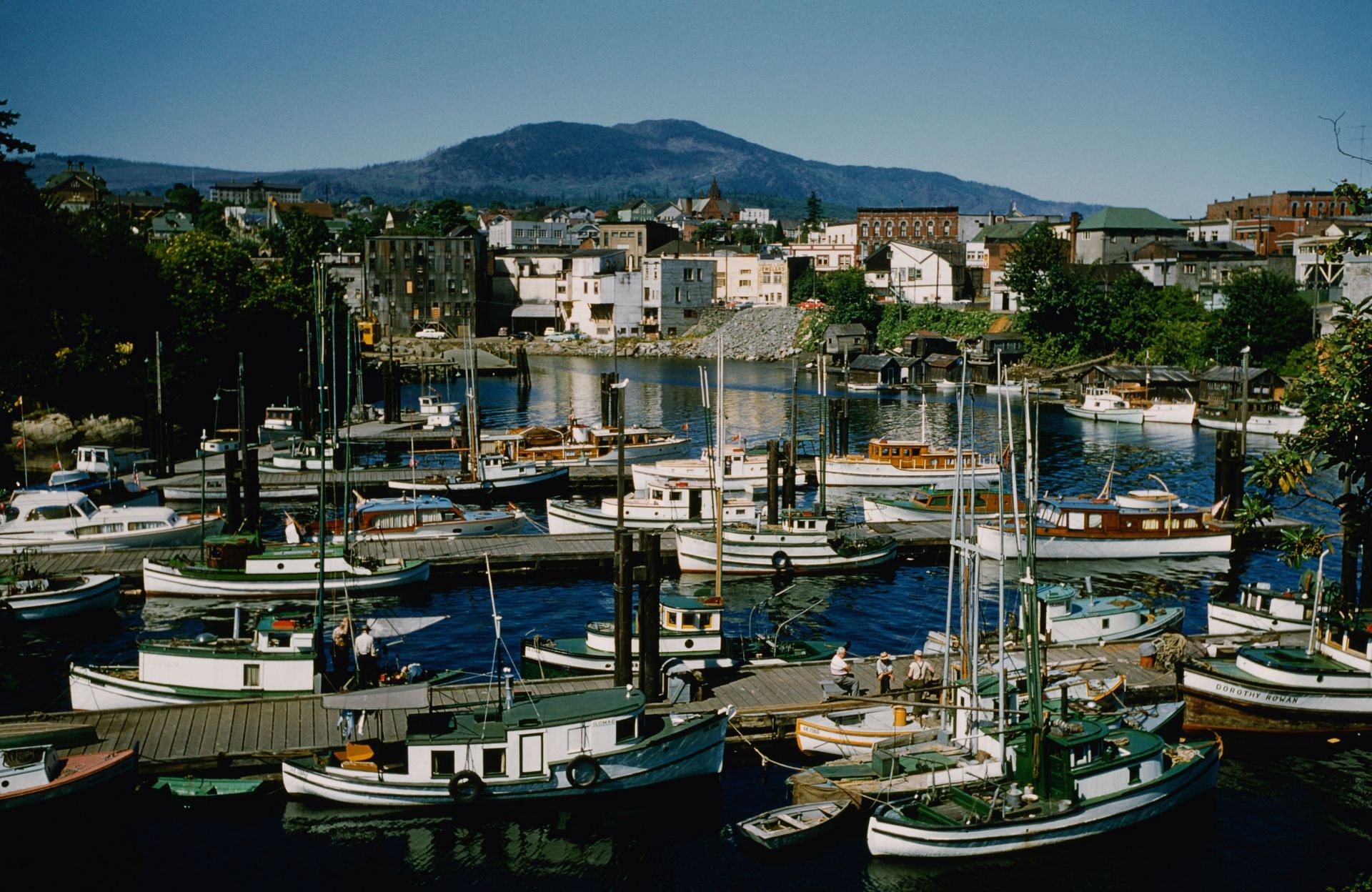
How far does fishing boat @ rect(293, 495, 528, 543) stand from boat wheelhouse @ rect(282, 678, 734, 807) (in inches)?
840

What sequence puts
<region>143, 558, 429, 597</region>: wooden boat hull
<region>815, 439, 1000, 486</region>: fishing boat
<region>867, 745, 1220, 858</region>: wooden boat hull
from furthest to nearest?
<region>815, 439, 1000, 486</region>: fishing boat < <region>143, 558, 429, 597</region>: wooden boat hull < <region>867, 745, 1220, 858</region>: wooden boat hull

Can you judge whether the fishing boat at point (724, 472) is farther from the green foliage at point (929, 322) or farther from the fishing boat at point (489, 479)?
the green foliage at point (929, 322)

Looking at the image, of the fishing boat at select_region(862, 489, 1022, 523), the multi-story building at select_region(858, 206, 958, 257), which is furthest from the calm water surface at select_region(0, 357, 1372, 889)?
the multi-story building at select_region(858, 206, 958, 257)

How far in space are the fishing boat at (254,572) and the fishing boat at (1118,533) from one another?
23.5 meters

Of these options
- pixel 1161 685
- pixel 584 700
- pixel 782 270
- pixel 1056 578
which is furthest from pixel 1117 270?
Answer: pixel 584 700

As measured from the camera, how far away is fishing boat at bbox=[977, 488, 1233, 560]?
46.4 metres

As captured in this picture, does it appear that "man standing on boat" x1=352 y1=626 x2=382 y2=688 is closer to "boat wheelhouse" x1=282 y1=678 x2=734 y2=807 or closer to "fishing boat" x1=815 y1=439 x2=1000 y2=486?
"boat wheelhouse" x1=282 y1=678 x2=734 y2=807

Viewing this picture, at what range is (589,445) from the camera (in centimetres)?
6644

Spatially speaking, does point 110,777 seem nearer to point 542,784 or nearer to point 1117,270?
point 542,784

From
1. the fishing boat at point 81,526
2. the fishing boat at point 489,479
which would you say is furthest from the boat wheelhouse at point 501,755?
the fishing boat at point 489,479

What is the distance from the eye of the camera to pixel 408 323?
494ft

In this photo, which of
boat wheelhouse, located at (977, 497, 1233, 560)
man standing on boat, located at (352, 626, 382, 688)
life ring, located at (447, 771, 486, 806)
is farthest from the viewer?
boat wheelhouse, located at (977, 497, 1233, 560)

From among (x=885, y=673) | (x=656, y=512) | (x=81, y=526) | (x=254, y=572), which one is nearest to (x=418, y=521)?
(x=254, y=572)

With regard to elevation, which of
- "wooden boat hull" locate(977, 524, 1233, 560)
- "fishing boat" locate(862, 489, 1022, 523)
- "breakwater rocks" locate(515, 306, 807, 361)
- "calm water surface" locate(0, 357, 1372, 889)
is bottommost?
"calm water surface" locate(0, 357, 1372, 889)
